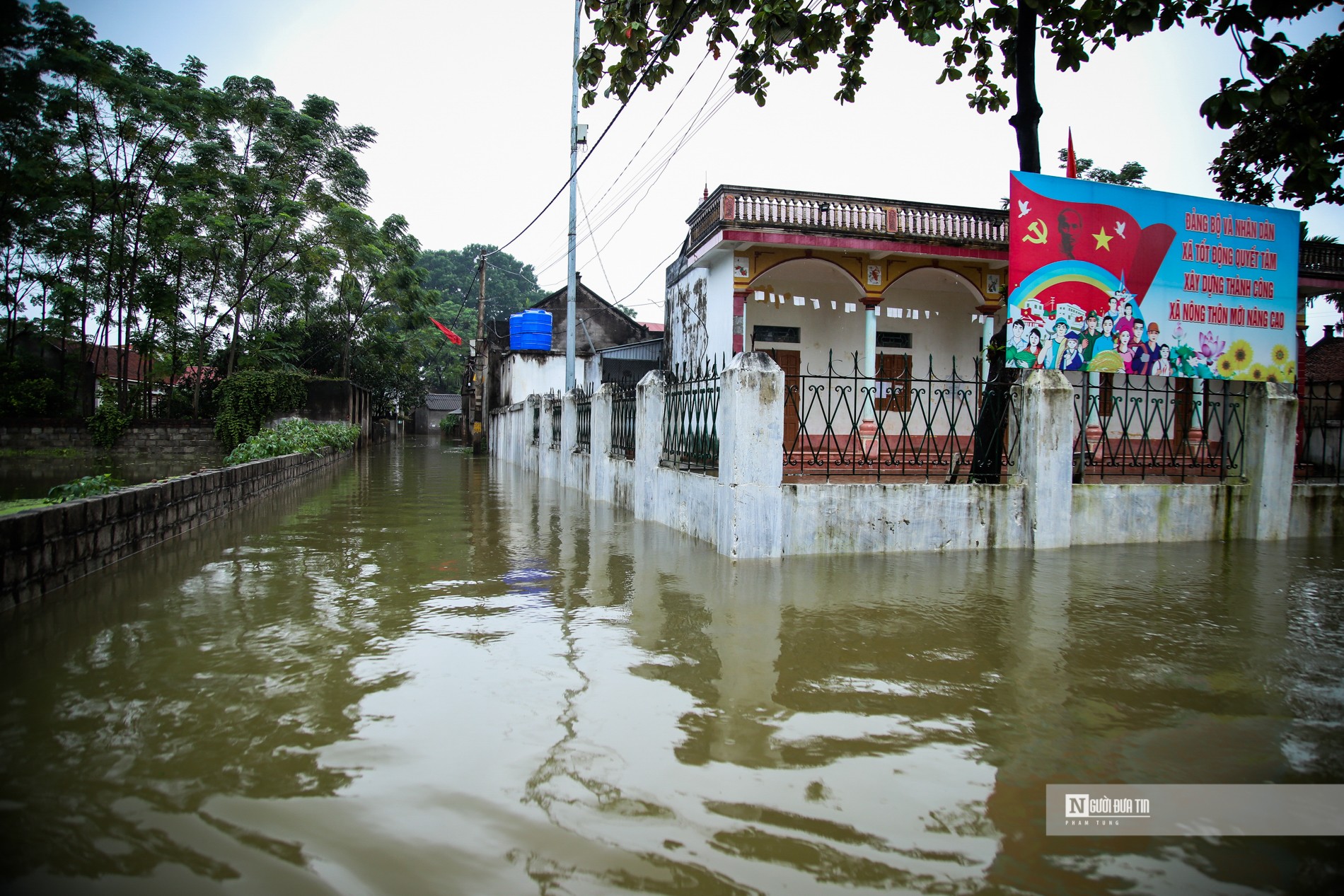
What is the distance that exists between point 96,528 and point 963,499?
292 inches

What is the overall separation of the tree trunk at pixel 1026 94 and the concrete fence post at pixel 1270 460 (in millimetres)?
3667

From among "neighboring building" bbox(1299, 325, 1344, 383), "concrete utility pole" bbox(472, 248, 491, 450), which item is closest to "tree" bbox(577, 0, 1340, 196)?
"neighboring building" bbox(1299, 325, 1344, 383)

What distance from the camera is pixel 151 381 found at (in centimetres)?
2819

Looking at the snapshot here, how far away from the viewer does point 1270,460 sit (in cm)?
827

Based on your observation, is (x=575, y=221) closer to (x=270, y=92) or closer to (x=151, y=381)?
(x=270, y=92)

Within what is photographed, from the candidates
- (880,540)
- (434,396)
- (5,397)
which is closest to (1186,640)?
(880,540)

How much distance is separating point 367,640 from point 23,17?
21.2 feet

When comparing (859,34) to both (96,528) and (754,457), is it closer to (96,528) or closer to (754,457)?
(754,457)

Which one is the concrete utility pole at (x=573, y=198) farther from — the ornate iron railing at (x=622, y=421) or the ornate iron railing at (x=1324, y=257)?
the ornate iron railing at (x=1324, y=257)

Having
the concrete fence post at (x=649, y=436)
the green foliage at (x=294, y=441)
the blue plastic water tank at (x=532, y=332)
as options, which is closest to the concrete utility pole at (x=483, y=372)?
the blue plastic water tank at (x=532, y=332)

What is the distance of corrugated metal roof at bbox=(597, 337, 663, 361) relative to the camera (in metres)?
24.7

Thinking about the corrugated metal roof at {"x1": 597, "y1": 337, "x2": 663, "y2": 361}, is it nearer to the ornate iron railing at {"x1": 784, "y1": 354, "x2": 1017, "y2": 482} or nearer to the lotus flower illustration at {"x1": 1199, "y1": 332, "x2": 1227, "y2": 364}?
the ornate iron railing at {"x1": 784, "y1": 354, "x2": 1017, "y2": 482}

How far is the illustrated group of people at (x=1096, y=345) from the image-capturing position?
7.98 metres

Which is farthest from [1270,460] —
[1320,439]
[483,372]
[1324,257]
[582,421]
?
[483,372]
